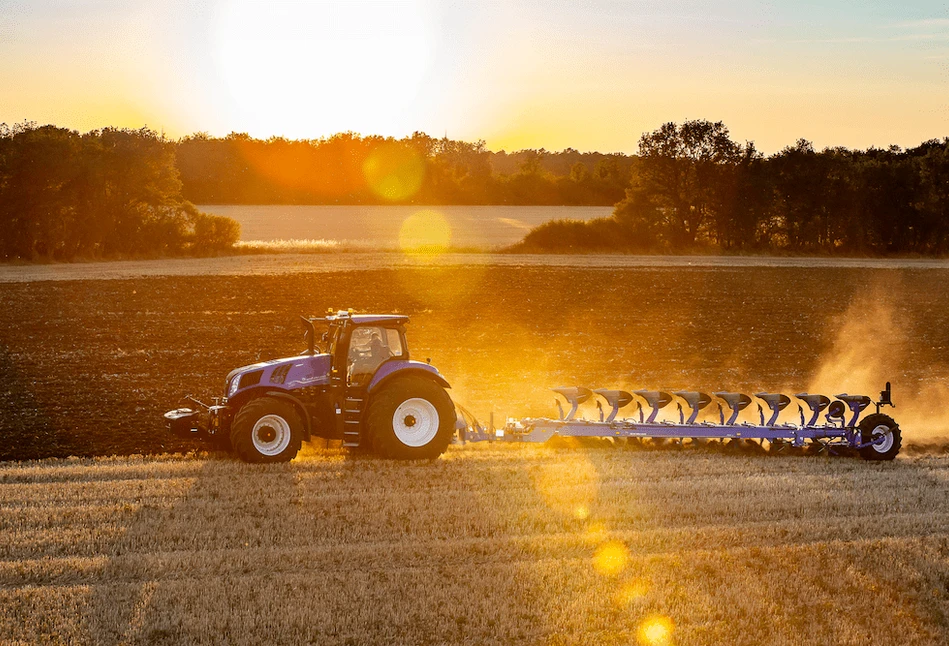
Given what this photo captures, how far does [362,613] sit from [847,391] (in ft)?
49.5

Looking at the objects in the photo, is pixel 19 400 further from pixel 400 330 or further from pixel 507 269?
pixel 507 269

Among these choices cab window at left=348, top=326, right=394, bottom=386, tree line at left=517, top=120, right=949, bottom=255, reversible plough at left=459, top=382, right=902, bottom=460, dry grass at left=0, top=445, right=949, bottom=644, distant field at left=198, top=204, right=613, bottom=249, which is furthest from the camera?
distant field at left=198, top=204, right=613, bottom=249

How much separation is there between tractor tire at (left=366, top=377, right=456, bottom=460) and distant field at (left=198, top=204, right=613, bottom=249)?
50.7m

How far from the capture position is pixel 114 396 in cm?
1933

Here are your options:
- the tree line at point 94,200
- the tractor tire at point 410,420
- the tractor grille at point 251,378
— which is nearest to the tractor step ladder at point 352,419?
the tractor tire at point 410,420

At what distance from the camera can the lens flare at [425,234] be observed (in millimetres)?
63844

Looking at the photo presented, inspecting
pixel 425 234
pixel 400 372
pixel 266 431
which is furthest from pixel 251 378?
pixel 425 234

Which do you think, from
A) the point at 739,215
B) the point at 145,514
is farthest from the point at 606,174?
the point at 145,514

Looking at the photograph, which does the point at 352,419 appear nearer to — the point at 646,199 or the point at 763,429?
the point at 763,429

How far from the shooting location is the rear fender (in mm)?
13359

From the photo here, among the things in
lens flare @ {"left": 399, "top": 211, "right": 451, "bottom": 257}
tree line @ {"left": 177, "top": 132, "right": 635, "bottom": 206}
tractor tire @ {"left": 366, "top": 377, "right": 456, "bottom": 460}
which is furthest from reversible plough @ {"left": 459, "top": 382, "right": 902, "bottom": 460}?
tree line @ {"left": 177, "top": 132, "right": 635, "bottom": 206}

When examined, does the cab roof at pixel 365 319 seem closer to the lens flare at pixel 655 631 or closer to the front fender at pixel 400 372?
the front fender at pixel 400 372

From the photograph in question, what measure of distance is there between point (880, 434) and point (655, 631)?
7.53 metres

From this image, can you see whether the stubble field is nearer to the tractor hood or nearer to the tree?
the tractor hood
